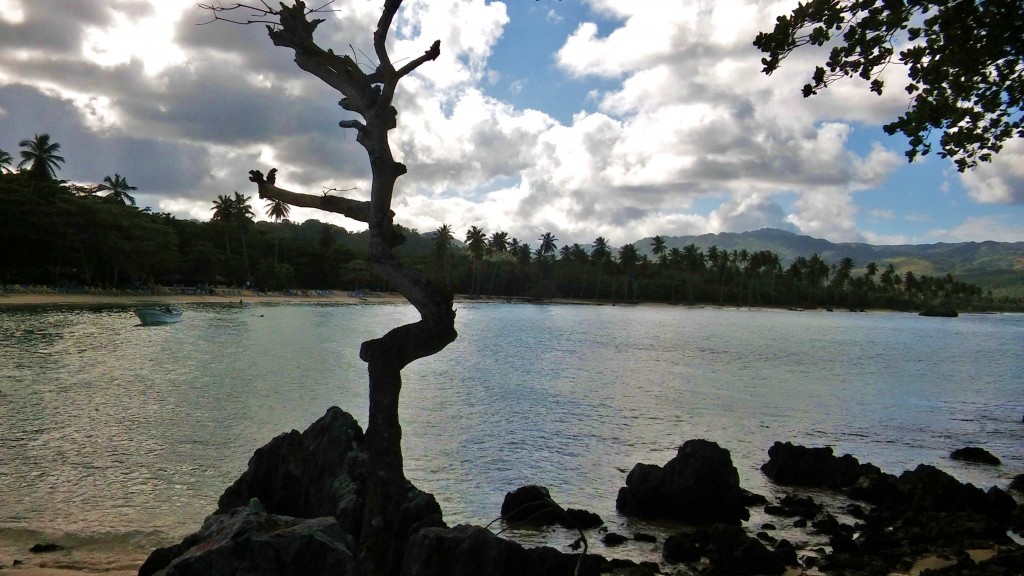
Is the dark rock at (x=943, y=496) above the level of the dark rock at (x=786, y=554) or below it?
above

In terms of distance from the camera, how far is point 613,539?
11359mm

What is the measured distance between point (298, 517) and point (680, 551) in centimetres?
565

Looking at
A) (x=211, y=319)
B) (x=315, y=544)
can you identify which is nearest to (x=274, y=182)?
(x=315, y=544)

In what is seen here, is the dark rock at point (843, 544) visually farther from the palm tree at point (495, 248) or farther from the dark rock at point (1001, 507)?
the palm tree at point (495, 248)

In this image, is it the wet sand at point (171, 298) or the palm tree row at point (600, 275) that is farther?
the palm tree row at point (600, 275)

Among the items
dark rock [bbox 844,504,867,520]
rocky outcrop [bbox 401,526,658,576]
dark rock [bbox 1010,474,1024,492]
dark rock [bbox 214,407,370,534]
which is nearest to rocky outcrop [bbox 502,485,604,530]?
dark rock [bbox 214,407,370,534]

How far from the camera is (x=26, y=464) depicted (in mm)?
15094

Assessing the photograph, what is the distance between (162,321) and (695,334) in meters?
56.0

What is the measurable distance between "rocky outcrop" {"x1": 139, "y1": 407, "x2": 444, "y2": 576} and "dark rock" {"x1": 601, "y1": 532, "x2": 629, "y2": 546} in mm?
4091

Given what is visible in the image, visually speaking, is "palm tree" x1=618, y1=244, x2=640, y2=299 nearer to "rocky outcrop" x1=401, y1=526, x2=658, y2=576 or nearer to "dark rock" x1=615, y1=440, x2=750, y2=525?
"dark rock" x1=615, y1=440, x2=750, y2=525

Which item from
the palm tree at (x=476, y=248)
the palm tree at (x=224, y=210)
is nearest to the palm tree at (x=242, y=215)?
the palm tree at (x=224, y=210)

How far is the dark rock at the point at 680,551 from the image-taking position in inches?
411

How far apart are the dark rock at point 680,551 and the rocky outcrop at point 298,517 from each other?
4188 mm

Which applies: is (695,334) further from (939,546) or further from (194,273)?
(194,273)
